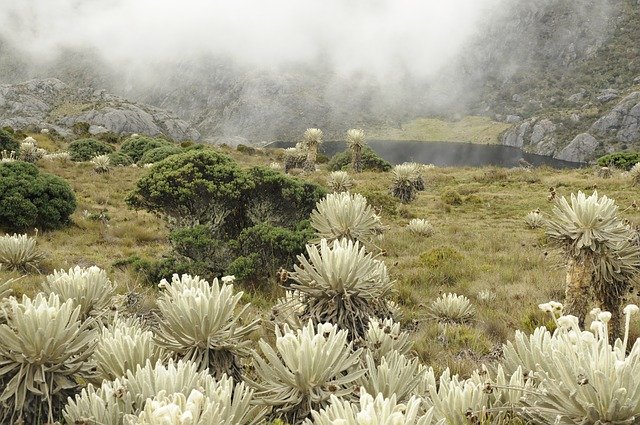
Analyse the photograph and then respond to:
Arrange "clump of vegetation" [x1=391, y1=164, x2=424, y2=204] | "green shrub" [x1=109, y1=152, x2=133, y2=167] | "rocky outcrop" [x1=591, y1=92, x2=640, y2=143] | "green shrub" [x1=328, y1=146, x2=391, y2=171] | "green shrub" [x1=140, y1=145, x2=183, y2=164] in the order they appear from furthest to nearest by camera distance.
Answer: "rocky outcrop" [x1=591, y1=92, x2=640, y2=143] < "green shrub" [x1=328, y1=146, x2=391, y2=171] < "green shrub" [x1=109, y1=152, x2=133, y2=167] < "green shrub" [x1=140, y1=145, x2=183, y2=164] < "clump of vegetation" [x1=391, y1=164, x2=424, y2=204]

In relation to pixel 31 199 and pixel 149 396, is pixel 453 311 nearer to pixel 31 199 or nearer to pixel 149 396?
pixel 149 396

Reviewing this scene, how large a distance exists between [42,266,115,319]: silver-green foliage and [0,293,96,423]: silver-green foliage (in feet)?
5.00

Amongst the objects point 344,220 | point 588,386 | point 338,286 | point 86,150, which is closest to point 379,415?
point 588,386

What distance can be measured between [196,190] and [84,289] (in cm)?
446

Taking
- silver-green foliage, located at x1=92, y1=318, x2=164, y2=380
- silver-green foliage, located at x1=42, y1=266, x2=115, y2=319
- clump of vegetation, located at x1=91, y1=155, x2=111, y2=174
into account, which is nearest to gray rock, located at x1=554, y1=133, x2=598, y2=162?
clump of vegetation, located at x1=91, y1=155, x2=111, y2=174

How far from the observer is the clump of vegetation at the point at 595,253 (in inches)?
197

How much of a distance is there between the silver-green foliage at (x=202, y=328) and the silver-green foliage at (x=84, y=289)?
4.55 ft

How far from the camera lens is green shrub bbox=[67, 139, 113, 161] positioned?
25.9m

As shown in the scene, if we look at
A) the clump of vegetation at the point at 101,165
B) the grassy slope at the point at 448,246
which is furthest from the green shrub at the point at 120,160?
the clump of vegetation at the point at 101,165

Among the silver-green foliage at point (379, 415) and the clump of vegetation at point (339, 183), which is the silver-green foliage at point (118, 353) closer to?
the silver-green foliage at point (379, 415)

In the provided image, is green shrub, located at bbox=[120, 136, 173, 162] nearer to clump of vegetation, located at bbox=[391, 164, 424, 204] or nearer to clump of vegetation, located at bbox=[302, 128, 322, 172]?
clump of vegetation, located at bbox=[302, 128, 322, 172]

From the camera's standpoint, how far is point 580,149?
6906cm

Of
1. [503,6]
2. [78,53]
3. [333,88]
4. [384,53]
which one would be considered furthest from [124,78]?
[503,6]

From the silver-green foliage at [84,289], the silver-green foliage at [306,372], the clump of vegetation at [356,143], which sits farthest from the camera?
the clump of vegetation at [356,143]
